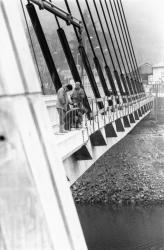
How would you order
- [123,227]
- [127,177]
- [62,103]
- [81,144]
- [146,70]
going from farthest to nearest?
[146,70] → [127,177] → [123,227] → [62,103] → [81,144]

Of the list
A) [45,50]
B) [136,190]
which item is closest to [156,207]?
[136,190]

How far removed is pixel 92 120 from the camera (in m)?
10.2

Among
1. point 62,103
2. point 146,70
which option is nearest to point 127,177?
point 62,103

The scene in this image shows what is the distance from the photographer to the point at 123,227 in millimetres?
20391

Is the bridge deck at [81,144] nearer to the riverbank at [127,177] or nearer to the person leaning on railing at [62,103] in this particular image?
the person leaning on railing at [62,103]

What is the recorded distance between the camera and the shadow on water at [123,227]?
17484 mm

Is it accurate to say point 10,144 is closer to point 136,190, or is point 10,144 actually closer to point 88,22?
point 136,190

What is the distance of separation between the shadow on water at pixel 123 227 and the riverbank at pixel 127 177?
48.8 inches

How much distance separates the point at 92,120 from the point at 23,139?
8989 millimetres

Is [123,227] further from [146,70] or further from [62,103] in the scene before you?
[146,70]

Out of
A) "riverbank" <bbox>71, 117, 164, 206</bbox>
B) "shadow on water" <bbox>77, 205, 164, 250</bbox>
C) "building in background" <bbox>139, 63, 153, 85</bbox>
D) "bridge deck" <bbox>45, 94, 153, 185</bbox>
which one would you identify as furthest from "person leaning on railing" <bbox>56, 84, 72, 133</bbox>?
"building in background" <bbox>139, 63, 153, 85</bbox>

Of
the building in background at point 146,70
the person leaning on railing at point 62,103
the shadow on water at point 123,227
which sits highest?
the building in background at point 146,70

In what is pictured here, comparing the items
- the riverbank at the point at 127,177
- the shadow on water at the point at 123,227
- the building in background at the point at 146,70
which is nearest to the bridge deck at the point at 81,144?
the shadow on water at the point at 123,227

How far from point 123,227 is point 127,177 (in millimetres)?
8932
